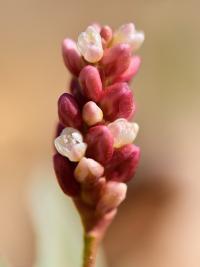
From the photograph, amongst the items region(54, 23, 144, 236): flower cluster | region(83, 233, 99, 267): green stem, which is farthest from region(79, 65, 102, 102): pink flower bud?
region(83, 233, 99, 267): green stem

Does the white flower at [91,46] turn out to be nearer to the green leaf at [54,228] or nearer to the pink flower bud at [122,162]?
the pink flower bud at [122,162]

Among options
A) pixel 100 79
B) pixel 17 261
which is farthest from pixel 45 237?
pixel 100 79

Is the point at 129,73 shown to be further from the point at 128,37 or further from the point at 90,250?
the point at 90,250

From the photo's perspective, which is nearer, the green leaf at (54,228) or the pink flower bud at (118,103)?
the pink flower bud at (118,103)

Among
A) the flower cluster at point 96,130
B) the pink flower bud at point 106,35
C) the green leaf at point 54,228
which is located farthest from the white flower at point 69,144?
the green leaf at point 54,228

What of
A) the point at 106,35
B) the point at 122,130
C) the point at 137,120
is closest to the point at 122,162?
the point at 122,130

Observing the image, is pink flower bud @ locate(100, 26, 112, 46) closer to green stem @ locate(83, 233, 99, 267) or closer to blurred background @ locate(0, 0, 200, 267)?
green stem @ locate(83, 233, 99, 267)

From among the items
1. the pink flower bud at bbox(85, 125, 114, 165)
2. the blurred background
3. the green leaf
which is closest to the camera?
the pink flower bud at bbox(85, 125, 114, 165)

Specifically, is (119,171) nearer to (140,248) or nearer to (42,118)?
(140,248)
